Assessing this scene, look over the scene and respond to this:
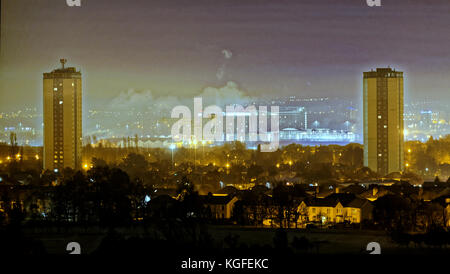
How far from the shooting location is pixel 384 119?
2391cm

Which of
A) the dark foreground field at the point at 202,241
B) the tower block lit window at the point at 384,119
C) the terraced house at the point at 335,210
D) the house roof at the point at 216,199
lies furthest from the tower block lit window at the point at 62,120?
the dark foreground field at the point at 202,241

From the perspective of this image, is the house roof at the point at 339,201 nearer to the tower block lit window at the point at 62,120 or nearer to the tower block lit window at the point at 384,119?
the tower block lit window at the point at 384,119

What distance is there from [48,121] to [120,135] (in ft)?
48.3

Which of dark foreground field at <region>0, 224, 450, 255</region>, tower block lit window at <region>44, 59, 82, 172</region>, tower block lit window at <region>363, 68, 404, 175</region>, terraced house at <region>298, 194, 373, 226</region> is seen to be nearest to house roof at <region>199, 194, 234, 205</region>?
terraced house at <region>298, 194, 373, 226</region>

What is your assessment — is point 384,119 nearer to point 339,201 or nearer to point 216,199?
point 339,201

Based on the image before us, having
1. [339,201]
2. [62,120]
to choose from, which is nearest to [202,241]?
[339,201]

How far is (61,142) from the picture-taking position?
24.9 meters

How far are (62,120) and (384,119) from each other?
10683mm

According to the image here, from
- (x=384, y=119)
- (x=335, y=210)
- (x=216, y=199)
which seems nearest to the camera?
(x=335, y=210)

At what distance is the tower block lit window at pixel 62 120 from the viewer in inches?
974

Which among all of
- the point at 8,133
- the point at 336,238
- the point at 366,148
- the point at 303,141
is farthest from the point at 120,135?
the point at 336,238

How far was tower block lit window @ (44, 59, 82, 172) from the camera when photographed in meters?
24.8

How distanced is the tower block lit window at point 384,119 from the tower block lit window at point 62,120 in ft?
31.9

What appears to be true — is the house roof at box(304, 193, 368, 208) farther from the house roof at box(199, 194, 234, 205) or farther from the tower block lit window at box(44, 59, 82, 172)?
the tower block lit window at box(44, 59, 82, 172)
